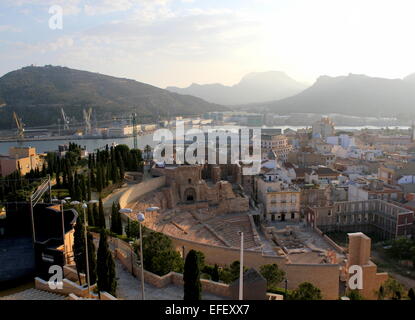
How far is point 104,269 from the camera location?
7.32m

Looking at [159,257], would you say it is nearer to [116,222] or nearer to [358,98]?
[116,222]

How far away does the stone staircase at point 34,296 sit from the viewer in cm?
777

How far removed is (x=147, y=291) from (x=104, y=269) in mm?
1624

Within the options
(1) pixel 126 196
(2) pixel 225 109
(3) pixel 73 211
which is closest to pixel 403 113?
(2) pixel 225 109

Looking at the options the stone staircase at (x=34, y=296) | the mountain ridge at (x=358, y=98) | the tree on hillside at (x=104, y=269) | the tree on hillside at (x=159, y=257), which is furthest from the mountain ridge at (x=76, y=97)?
the tree on hillside at (x=104, y=269)

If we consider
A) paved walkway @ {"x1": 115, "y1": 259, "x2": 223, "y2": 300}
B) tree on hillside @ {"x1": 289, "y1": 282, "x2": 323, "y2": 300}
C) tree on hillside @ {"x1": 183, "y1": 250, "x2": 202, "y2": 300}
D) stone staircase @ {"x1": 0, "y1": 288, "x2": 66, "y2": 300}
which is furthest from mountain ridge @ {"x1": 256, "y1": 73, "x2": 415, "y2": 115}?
stone staircase @ {"x1": 0, "y1": 288, "x2": 66, "y2": 300}

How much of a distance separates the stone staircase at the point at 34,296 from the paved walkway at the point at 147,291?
1.31 metres

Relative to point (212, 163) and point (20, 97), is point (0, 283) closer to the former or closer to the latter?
point (212, 163)

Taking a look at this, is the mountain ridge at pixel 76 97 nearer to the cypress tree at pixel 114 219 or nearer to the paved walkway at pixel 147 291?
the cypress tree at pixel 114 219

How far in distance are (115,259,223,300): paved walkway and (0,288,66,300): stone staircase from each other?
4.29ft

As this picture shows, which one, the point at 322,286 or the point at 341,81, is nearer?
the point at 322,286
